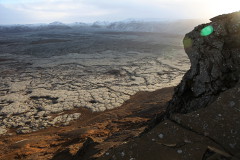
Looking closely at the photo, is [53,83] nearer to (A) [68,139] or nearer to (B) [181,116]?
(A) [68,139]

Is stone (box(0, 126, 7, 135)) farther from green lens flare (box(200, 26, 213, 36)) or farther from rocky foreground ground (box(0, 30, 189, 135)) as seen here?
green lens flare (box(200, 26, 213, 36))

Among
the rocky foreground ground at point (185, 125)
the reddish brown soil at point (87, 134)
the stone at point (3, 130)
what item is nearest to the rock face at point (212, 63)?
the rocky foreground ground at point (185, 125)

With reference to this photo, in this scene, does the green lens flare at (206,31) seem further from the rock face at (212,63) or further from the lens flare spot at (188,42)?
the lens flare spot at (188,42)

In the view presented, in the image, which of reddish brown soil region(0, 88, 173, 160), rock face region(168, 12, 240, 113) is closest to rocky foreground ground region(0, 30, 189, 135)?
reddish brown soil region(0, 88, 173, 160)

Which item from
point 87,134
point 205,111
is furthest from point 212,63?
point 87,134

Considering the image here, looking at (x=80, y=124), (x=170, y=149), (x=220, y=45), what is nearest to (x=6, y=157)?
(x=80, y=124)

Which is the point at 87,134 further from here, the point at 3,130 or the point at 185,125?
the point at 185,125
